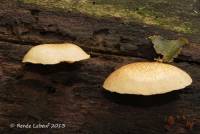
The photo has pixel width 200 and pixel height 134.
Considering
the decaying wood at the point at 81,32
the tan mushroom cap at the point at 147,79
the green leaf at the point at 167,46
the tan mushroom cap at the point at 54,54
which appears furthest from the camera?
the decaying wood at the point at 81,32

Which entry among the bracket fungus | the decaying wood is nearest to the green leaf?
the decaying wood

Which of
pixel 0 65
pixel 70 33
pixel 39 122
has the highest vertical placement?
pixel 70 33

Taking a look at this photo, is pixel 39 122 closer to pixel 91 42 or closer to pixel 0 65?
pixel 0 65

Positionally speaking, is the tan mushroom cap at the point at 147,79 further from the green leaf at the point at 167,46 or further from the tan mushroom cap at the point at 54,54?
the tan mushroom cap at the point at 54,54

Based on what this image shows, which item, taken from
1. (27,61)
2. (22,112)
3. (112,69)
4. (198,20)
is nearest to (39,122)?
(22,112)

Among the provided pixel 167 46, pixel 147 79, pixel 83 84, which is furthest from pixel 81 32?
pixel 147 79

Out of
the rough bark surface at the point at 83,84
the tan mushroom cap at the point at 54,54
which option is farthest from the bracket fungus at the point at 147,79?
the tan mushroom cap at the point at 54,54
